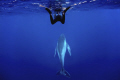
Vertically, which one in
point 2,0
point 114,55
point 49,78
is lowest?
point 114,55

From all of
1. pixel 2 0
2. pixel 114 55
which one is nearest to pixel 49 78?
pixel 2 0

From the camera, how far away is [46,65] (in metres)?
28.3

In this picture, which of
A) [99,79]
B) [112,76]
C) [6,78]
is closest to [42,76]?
[6,78]

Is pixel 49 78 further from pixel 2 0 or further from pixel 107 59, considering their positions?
pixel 107 59

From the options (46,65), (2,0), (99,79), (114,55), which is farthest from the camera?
(114,55)

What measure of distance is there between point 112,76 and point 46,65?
1409cm

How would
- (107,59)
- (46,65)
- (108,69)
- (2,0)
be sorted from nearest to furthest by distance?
(2,0)
(108,69)
(46,65)
(107,59)

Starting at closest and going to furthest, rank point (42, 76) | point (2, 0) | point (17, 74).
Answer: point (2, 0) < point (42, 76) < point (17, 74)

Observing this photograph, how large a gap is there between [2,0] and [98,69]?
68.6ft

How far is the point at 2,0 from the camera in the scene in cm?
1236

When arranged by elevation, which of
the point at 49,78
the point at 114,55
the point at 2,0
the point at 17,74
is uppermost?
the point at 2,0

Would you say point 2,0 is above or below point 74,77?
above

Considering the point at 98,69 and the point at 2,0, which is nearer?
the point at 2,0

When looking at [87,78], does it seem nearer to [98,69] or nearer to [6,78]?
[98,69]
